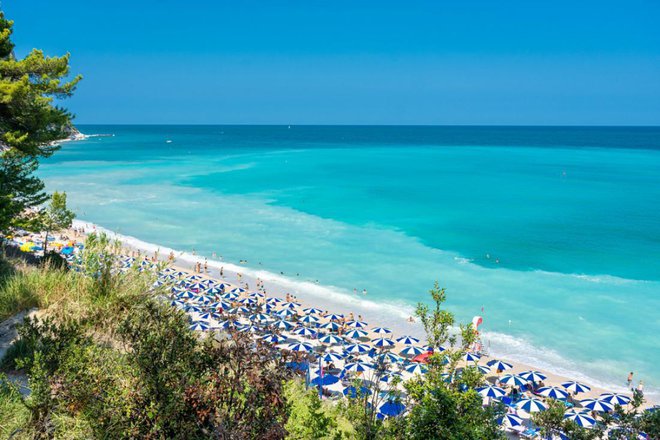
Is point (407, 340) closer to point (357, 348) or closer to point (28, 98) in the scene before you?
point (357, 348)

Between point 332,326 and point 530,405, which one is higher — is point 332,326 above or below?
above

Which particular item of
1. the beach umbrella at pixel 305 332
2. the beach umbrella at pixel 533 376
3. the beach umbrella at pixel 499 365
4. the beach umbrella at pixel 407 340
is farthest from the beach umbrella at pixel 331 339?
the beach umbrella at pixel 533 376

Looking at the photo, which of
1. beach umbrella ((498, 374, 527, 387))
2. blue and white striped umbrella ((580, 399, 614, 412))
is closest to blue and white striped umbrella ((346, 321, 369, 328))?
beach umbrella ((498, 374, 527, 387))

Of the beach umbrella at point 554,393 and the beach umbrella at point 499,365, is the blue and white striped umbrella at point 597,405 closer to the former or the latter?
the beach umbrella at point 554,393

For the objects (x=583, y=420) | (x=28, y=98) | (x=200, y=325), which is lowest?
(x=583, y=420)

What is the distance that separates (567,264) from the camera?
36.7 m

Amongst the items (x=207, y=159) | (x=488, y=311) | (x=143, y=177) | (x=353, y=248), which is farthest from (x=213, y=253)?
(x=207, y=159)

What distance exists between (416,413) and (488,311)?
23018mm

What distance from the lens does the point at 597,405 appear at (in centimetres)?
1719

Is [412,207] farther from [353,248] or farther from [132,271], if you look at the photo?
[132,271]

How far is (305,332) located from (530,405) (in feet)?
34.8

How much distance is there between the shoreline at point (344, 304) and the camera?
21328 mm

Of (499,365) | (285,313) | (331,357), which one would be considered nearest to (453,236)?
(285,313)

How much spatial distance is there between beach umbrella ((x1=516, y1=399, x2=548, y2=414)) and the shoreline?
381 cm
